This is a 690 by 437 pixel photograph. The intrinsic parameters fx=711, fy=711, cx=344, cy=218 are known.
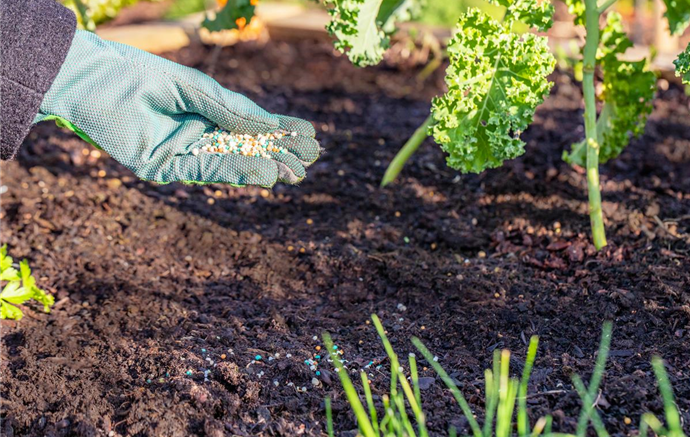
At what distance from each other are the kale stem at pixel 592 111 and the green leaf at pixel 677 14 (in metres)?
0.45

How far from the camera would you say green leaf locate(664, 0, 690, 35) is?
104 inches

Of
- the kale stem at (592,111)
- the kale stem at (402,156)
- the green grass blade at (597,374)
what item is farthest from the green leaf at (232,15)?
the green grass blade at (597,374)

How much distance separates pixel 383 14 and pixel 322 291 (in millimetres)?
1083

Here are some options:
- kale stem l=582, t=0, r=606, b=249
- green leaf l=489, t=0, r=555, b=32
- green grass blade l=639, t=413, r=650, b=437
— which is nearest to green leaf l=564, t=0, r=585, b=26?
kale stem l=582, t=0, r=606, b=249

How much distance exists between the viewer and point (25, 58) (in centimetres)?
202

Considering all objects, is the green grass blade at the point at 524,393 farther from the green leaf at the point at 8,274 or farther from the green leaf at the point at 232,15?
the green leaf at the point at 232,15

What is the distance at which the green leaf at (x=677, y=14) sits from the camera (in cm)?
264

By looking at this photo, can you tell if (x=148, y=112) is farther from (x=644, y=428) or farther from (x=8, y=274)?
(x=644, y=428)

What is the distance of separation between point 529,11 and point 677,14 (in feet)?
2.51

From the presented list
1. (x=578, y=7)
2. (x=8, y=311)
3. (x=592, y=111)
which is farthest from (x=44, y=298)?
(x=578, y=7)

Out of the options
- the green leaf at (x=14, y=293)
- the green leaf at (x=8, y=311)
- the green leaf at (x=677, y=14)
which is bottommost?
the green leaf at (x=8, y=311)

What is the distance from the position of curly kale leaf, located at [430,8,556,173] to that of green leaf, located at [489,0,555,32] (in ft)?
0.14

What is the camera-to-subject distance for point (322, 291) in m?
2.55

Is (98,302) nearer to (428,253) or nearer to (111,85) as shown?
(111,85)
